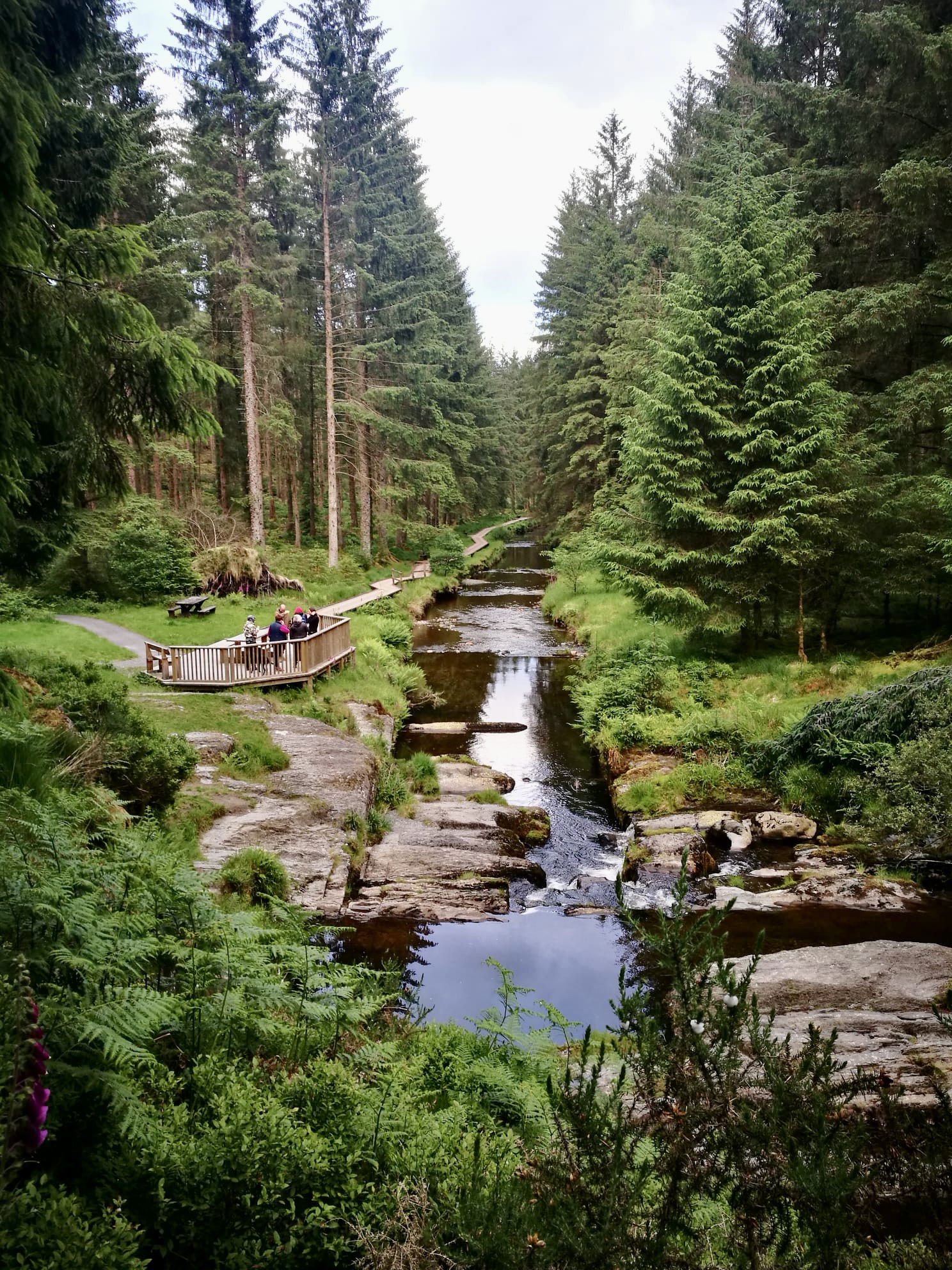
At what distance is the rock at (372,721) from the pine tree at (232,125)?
47.6 ft

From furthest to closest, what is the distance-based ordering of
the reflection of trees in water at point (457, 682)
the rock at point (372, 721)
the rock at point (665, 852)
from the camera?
the reflection of trees in water at point (457, 682), the rock at point (372, 721), the rock at point (665, 852)

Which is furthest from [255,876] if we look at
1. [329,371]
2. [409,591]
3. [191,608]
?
[329,371]

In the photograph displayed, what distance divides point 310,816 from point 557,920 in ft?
12.1

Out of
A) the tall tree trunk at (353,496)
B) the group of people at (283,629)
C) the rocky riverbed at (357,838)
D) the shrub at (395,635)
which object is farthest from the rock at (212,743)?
the tall tree trunk at (353,496)

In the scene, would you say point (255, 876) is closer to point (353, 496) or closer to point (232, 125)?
point (232, 125)

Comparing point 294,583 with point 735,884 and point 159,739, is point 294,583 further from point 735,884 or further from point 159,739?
point 735,884

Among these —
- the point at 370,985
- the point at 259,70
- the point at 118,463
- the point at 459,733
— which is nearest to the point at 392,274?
the point at 259,70

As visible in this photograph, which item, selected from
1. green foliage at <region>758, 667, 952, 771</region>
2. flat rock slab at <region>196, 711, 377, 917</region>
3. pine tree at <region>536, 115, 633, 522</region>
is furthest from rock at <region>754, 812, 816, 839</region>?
pine tree at <region>536, 115, 633, 522</region>

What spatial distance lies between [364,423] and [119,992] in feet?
107

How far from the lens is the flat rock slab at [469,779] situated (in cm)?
1372

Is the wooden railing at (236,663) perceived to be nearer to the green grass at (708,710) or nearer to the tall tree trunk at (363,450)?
the green grass at (708,710)

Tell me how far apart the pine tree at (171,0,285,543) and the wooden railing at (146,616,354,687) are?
13588 millimetres

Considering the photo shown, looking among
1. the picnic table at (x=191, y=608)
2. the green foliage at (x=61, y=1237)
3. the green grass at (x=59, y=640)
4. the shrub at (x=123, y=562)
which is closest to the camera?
the green foliage at (x=61, y=1237)

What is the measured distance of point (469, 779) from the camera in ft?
46.4
